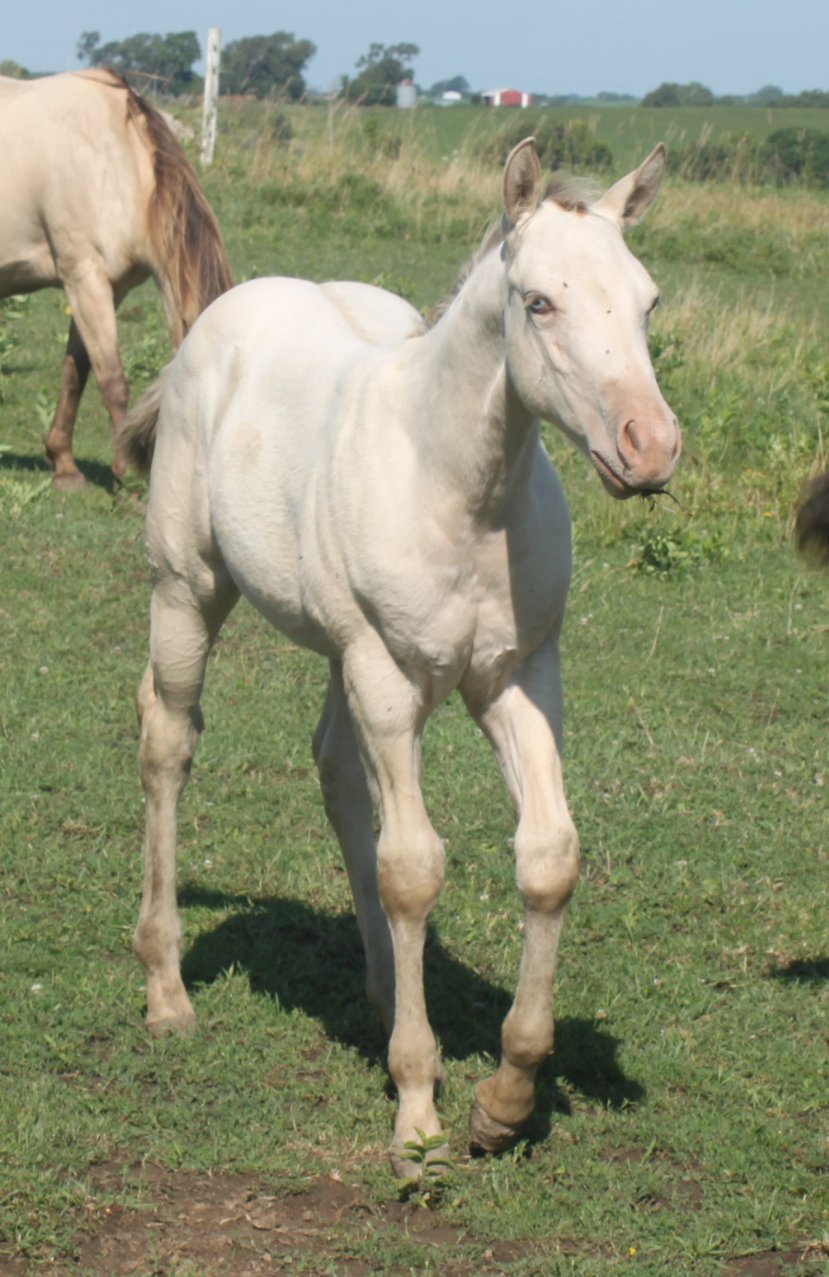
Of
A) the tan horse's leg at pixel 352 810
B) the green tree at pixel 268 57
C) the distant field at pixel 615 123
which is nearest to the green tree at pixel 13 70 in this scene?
the distant field at pixel 615 123

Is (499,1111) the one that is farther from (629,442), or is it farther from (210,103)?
(210,103)

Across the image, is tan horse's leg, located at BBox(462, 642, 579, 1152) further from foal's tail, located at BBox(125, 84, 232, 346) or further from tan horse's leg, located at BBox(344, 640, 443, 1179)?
foal's tail, located at BBox(125, 84, 232, 346)

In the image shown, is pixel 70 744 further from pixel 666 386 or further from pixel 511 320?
pixel 666 386

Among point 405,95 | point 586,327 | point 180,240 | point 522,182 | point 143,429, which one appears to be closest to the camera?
point 586,327

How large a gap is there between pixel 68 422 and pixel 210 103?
12.4 metres

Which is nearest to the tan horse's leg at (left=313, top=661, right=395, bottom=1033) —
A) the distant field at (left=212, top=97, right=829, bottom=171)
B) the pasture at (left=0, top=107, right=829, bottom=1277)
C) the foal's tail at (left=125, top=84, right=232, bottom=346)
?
the pasture at (left=0, top=107, right=829, bottom=1277)

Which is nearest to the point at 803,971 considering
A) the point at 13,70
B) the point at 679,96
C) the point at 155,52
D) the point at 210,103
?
the point at 210,103

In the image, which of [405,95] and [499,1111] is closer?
[499,1111]

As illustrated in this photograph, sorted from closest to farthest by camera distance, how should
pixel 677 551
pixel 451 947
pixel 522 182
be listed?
1. pixel 522 182
2. pixel 451 947
3. pixel 677 551

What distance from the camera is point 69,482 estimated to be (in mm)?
9422

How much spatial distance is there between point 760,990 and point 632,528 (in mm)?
4431

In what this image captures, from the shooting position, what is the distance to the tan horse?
28.5 ft

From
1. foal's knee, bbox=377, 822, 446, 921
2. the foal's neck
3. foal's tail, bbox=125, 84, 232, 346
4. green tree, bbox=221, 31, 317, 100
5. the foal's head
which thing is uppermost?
the foal's head

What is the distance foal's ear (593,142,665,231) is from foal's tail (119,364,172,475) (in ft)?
5.87
